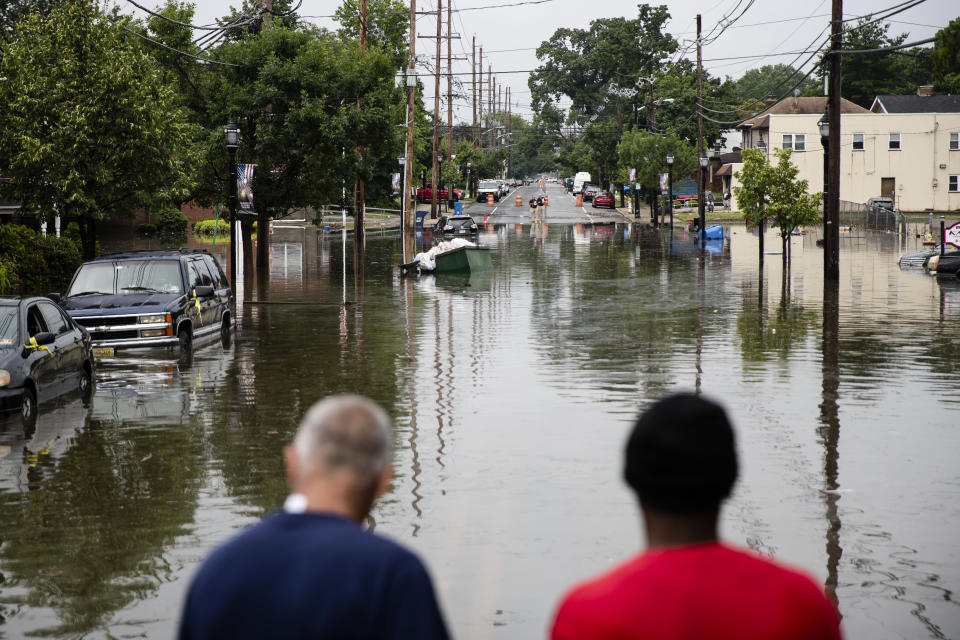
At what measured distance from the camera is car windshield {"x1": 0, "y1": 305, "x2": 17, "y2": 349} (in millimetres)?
13672

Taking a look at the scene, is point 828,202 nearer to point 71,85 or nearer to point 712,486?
point 71,85

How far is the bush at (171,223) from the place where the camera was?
66062 millimetres

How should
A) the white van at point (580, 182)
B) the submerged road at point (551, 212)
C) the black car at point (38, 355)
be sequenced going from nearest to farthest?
the black car at point (38, 355) → the submerged road at point (551, 212) → the white van at point (580, 182)

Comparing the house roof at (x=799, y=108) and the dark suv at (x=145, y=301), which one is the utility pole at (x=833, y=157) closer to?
the dark suv at (x=145, y=301)

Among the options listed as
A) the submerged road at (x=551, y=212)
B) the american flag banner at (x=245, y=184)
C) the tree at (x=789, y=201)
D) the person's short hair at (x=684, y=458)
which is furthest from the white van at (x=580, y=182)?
the person's short hair at (x=684, y=458)

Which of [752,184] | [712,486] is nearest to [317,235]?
[752,184]

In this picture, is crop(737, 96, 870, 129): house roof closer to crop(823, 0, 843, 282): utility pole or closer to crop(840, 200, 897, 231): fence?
crop(840, 200, 897, 231): fence

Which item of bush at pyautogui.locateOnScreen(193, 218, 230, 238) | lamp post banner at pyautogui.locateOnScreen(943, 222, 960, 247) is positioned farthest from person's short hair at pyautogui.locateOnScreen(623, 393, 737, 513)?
bush at pyautogui.locateOnScreen(193, 218, 230, 238)

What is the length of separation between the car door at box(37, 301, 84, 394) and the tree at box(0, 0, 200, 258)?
38.4 ft

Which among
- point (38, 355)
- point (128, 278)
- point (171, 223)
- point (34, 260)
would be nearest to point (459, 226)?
point (171, 223)

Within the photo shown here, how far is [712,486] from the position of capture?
2.91 metres

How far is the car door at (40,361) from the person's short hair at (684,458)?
12.0m

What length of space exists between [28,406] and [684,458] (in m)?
12.0

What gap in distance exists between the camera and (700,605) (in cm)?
271
